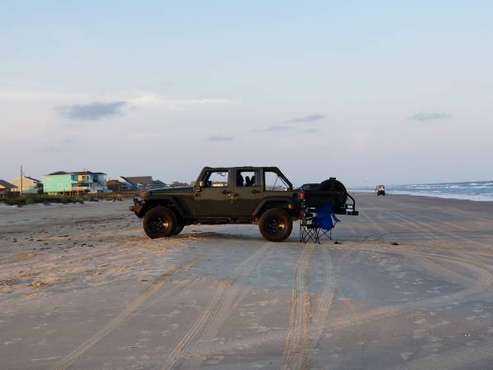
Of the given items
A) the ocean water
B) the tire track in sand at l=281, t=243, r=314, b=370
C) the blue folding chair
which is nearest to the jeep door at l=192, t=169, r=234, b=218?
the blue folding chair

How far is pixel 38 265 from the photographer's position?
9.90 meters

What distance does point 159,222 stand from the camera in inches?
582

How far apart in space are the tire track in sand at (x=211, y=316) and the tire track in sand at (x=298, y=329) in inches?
30.9

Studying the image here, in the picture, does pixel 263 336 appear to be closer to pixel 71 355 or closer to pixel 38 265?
pixel 71 355

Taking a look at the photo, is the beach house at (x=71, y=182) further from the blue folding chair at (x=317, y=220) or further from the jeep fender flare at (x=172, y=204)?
the blue folding chair at (x=317, y=220)

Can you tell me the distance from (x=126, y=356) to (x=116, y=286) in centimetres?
301

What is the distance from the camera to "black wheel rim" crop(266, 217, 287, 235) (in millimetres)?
14211

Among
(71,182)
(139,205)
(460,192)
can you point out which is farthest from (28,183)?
(139,205)

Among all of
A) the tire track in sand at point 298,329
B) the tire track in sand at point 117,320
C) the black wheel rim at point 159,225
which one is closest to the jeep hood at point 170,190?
the black wheel rim at point 159,225

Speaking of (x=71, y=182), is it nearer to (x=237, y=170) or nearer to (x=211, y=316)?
(x=237, y=170)

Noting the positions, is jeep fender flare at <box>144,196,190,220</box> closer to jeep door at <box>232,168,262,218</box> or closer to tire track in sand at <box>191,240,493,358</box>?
jeep door at <box>232,168,262,218</box>

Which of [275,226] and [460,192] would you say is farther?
[460,192]

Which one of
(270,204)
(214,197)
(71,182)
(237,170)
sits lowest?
(270,204)

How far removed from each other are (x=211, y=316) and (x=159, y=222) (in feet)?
29.3
